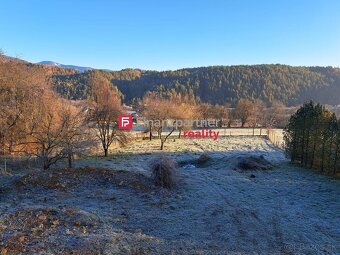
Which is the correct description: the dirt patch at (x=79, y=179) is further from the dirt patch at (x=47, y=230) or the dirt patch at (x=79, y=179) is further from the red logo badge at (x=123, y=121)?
the red logo badge at (x=123, y=121)

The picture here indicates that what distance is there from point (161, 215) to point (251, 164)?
42.8ft

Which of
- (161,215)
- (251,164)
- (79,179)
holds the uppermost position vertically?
(79,179)

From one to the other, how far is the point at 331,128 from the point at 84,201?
57.4 ft

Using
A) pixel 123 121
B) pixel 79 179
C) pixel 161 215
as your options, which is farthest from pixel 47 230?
pixel 123 121

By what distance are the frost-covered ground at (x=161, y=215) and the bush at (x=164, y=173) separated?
17.3 inches

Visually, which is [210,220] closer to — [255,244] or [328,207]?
[255,244]

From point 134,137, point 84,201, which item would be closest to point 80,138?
point 84,201

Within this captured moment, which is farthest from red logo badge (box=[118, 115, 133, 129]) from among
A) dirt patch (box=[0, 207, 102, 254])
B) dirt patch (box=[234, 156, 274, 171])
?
dirt patch (box=[0, 207, 102, 254])

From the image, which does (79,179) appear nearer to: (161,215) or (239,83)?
(161,215)

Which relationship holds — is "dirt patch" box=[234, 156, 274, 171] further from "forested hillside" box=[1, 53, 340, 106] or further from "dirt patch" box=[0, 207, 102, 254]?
"forested hillside" box=[1, 53, 340, 106]

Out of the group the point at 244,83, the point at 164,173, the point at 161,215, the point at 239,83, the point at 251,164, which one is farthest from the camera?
the point at 244,83

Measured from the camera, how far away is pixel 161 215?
11.6 m

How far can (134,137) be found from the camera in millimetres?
52375

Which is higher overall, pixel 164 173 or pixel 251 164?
pixel 164 173
